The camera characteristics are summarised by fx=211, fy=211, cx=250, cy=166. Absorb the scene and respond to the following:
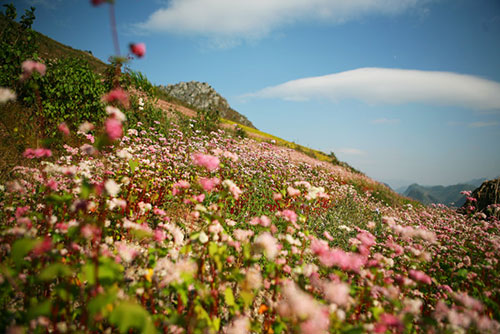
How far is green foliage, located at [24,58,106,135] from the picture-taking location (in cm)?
580

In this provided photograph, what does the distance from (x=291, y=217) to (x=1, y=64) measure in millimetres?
8027

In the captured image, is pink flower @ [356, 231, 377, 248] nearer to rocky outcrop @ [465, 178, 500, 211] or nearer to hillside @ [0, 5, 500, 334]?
hillside @ [0, 5, 500, 334]

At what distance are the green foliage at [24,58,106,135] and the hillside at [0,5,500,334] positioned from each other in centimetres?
4

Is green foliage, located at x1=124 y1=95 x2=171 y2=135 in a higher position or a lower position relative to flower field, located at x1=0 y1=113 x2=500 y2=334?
higher

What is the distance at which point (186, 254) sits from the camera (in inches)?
99.3

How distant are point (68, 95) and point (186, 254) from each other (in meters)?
6.53

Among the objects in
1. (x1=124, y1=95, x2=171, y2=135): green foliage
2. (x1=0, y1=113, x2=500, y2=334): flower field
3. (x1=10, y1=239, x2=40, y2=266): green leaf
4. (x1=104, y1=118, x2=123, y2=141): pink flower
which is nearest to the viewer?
(x1=10, y1=239, x2=40, y2=266): green leaf

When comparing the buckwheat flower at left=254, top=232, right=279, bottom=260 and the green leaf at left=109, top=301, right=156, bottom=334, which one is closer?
the green leaf at left=109, top=301, right=156, bottom=334

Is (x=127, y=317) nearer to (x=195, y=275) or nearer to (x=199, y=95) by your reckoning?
(x=195, y=275)

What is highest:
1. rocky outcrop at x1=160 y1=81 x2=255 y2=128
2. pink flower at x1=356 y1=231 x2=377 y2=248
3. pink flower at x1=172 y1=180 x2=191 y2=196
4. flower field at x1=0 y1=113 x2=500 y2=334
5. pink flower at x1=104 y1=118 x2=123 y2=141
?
rocky outcrop at x1=160 y1=81 x2=255 y2=128

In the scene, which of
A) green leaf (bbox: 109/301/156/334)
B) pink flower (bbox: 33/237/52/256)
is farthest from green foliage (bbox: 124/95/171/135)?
green leaf (bbox: 109/301/156/334)

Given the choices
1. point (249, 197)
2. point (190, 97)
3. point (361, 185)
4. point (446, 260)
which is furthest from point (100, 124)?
point (190, 97)

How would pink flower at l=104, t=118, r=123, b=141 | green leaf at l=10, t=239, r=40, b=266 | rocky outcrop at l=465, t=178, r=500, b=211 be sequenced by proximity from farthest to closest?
rocky outcrop at l=465, t=178, r=500, b=211, pink flower at l=104, t=118, r=123, b=141, green leaf at l=10, t=239, r=40, b=266

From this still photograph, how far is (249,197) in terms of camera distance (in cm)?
561
